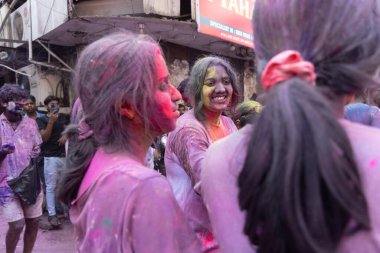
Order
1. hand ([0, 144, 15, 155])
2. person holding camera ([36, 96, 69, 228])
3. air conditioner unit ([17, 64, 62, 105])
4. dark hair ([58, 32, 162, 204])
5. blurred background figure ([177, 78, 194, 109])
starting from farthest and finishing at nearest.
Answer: air conditioner unit ([17, 64, 62, 105])
person holding camera ([36, 96, 69, 228])
hand ([0, 144, 15, 155])
blurred background figure ([177, 78, 194, 109])
dark hair ([58, 32, 162, 204])

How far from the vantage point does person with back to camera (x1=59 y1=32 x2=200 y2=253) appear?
1174 mm

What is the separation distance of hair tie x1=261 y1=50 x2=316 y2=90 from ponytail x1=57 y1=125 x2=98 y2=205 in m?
0.74

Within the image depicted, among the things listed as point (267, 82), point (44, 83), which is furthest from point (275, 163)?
point (44, 83)

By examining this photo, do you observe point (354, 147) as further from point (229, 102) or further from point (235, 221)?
point (229, 102)

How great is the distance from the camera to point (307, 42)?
95cm

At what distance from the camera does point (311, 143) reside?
826mm

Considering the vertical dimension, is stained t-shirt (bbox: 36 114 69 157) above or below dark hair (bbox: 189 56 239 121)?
below

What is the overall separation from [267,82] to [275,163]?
202 mm

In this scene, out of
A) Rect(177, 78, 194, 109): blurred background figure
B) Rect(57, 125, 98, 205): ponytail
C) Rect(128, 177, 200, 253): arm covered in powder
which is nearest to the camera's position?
Rect(128, 177, 200, 253): arm covered in powder

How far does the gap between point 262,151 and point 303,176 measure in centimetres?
9

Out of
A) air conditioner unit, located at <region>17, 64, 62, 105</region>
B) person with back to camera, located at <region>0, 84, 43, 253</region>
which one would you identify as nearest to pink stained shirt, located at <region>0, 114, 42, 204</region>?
person with back to camera, located at <region>0, 84, 43, 253</region>

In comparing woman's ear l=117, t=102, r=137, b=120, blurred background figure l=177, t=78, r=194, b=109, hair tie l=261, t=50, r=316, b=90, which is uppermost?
hair tie l=261, t=50, r=316, b=90

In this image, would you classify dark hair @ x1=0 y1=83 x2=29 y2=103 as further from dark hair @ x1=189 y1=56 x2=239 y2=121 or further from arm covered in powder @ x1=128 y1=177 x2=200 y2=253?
arm covered in powder @ x1=128 y1=177 x2=200 y2=253

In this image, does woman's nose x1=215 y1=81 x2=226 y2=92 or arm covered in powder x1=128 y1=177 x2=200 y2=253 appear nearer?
arm covered in powder x1=128 y1=177 x2=200 y2=253
